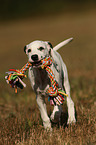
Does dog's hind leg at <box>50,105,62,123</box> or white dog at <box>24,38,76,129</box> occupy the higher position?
white dog at <box>24,38,76,129</box>

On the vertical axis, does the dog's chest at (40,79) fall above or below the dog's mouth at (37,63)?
below

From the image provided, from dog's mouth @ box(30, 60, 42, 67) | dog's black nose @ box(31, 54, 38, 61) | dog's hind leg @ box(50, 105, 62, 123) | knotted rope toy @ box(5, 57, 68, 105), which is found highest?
dog's black nose @ box(31, 54, 38, 61)

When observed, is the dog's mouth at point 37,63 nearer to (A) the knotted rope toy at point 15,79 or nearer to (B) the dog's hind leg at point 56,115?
(A) the knotted rope toy at point 15,79

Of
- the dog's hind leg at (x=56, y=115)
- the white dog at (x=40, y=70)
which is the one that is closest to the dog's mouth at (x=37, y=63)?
the white dog at (x=40, y=70)

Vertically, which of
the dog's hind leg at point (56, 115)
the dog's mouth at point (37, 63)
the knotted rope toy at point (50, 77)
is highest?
the dog's mouth at point (37, 63)

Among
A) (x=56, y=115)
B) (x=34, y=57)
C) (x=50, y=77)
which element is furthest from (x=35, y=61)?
(x=56, y=115)

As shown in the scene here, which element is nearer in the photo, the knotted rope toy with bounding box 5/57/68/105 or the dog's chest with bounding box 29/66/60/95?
the knotted rope toy with bounding box 5/57/68/105

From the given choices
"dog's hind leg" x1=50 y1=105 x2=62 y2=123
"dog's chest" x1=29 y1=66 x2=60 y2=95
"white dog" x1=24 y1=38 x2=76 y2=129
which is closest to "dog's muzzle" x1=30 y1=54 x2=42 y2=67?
"white dog" x1=24 y1=38 x2=76 y2=129

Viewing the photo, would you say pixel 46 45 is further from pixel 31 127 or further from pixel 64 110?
pixel 64 110

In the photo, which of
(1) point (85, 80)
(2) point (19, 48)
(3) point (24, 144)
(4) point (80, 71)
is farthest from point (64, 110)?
(2) point (19, 48)

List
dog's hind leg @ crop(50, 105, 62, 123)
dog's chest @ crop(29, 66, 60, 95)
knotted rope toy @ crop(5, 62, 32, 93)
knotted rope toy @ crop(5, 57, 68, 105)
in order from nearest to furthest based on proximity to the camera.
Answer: knotted rope toy @ crop(5, 57, 68, 105) → knotted rope toy @ crop(5, 62, 32, 93) → dog's chest @ crop(29, 66, 60, 95) → dog's hind leg @ crop(50, 105, 62, 123)

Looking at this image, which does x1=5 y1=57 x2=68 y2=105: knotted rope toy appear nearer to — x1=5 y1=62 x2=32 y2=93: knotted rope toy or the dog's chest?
x1=5 y1=62 x2=32 y2=93: knotted rope toy

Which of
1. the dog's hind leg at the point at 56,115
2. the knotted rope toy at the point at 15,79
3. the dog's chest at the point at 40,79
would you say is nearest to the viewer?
the knotted rope toy at the point at 15,79

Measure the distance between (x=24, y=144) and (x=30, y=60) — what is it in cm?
112
